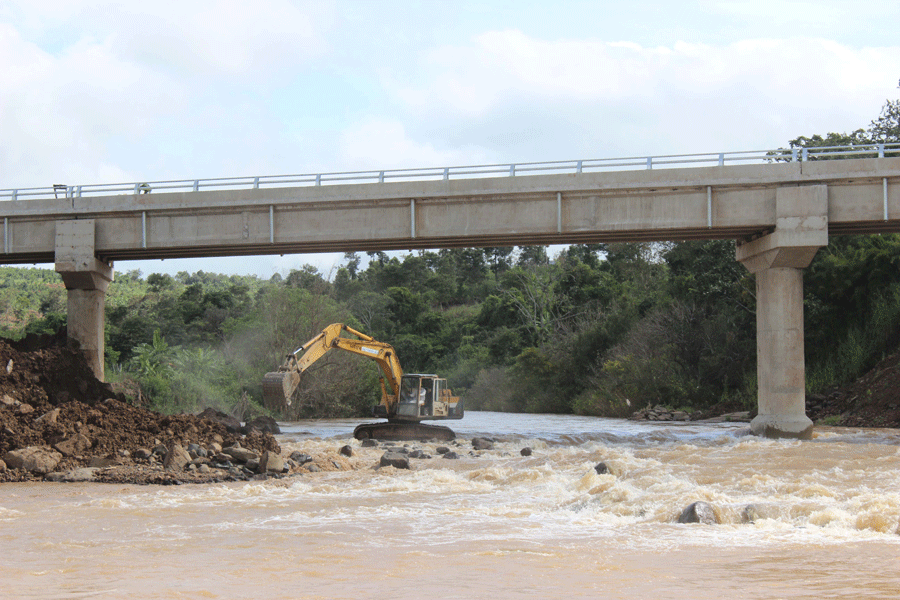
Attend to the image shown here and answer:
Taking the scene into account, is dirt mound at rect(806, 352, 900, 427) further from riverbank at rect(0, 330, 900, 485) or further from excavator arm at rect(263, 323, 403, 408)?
excavator arm at rect(263, 323, 403, 408)

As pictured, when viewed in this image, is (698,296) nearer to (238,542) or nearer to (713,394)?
(713,394)

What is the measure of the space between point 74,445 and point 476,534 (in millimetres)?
11831

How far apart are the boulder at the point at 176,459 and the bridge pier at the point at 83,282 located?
1182cm

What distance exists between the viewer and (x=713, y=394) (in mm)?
43719

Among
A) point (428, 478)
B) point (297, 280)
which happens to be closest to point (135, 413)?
point (428, 478)

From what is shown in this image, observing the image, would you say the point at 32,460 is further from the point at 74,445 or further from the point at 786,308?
the point at 786,308

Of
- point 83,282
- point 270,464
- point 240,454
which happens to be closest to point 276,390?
point 240,454

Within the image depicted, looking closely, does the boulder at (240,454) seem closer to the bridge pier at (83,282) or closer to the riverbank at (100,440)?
the riverbank at (100,440)

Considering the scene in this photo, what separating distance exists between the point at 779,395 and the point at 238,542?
1966cm

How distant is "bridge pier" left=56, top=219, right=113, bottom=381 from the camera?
92.1 feet

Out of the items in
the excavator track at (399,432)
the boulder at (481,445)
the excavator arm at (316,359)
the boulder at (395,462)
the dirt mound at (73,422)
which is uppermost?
the excavator arm at (316,359)

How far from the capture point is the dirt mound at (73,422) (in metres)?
18.7

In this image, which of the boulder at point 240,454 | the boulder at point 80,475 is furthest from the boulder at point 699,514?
the boulder at point 80,475

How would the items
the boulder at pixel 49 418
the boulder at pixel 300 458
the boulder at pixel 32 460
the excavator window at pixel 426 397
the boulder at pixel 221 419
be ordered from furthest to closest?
the excavator window at pixel 426 397
the boulder at pixel 221 419
the boulder at pixel 300 458
the boulder at pixel 49 418
the boulder at pixel 32 460
